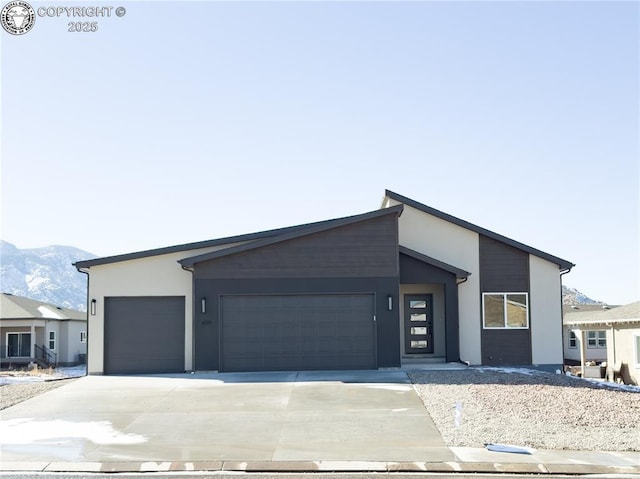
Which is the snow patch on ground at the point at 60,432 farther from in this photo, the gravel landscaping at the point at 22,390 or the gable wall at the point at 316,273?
the gable wall at the point at 316,273

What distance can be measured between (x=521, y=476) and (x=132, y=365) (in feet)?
44.3

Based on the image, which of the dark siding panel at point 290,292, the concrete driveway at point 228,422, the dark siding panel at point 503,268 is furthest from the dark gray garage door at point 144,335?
the dark siding panel at point 503,268

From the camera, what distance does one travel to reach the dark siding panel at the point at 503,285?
70.4ft

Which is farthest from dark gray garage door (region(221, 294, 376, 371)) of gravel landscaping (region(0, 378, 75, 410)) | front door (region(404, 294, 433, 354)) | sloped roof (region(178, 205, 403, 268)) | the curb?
the curb

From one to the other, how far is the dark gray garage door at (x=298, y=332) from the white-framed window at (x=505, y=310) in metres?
3.99

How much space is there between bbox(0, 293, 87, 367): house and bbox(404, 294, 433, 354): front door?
22.8m

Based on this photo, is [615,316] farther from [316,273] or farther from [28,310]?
[28,310]

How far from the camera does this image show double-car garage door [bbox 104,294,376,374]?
19672mm

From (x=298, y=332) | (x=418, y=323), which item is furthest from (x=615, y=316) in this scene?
(x=298, y=332)

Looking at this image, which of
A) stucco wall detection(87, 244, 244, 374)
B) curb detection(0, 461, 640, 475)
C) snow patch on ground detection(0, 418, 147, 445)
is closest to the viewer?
curb detection(0, 461, 640, 475)

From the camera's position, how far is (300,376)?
1844 cm

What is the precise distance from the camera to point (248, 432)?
1198cm

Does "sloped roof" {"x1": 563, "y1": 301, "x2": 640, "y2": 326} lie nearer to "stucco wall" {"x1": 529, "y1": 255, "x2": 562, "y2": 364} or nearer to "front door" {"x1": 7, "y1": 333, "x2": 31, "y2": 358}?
"stucco wall" {"x1": 529, "y1": 255, "x2": 562, "y2": 364}

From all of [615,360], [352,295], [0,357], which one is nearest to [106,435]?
[352,295]
